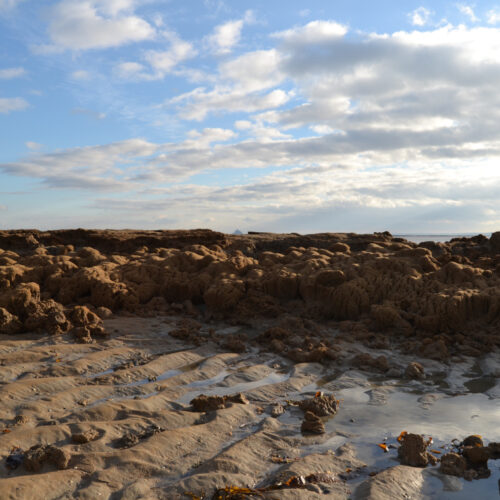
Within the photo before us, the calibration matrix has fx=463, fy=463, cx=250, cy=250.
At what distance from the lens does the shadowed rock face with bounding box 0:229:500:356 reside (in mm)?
6852

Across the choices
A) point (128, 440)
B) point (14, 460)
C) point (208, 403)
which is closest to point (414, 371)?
point (208, 403)

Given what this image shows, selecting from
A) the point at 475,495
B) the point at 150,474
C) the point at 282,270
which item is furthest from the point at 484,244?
the point at 150,474

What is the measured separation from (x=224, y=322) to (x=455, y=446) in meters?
4.50

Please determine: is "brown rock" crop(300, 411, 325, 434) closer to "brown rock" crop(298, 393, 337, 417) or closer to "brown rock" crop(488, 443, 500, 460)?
"brown rock" crop(298, 393, 337, 417)

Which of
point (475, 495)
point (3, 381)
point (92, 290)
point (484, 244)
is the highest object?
point (484, 244)

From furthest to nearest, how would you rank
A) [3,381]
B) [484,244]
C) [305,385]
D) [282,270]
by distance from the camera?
[484,244] → [282,270] → [305,385] → [3,381]

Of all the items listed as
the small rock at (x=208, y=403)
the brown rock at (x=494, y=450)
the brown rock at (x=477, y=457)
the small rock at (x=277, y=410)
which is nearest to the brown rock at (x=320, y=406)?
the small rock at (x=277, y=410)

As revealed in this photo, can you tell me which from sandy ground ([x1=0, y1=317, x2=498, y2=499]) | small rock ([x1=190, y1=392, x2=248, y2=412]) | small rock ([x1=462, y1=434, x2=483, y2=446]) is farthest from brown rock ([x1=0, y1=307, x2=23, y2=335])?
small rock ([x1=462, y1=434, x2=483, y2=446])

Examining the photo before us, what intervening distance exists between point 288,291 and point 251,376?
3.11 metres

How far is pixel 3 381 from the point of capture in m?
4.85

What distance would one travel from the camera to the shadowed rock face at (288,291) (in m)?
6.85

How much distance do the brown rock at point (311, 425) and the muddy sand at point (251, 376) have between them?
0.04 feet

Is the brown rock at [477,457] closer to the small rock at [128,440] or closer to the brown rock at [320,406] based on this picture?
the brown rock at [320,406]

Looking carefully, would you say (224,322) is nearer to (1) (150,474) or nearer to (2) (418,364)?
(2) (418,364)
